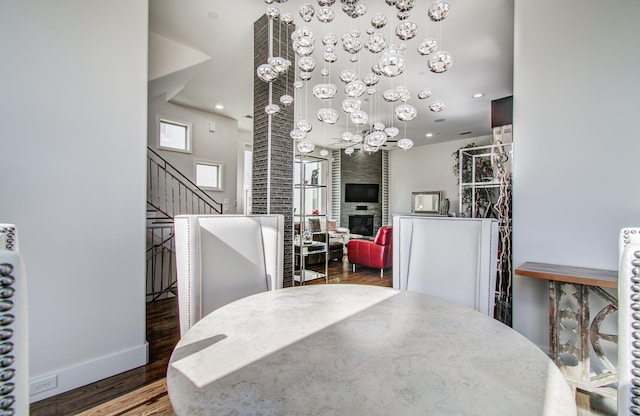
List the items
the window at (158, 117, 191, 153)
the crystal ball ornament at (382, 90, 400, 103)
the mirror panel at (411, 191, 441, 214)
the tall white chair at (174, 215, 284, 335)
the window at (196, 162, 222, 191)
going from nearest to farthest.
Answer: the tall white chair at (174, 215, 284, 335) → the crystal ball ornament at (382, 90, 400, 103) → the window at (158, 117, 191, 153) → the window at (196, 162, 222, 191) → the mirror panel at (411, 191, 441, 214)

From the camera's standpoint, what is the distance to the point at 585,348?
173cm

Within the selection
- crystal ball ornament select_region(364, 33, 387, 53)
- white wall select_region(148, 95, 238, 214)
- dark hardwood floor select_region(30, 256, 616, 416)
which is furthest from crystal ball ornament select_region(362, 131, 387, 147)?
white wall select_region(148, 95, 238, 214)

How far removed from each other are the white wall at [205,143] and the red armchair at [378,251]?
307cm

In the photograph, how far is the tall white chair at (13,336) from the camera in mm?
435

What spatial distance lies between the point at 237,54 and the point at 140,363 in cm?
363

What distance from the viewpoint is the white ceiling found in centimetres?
286

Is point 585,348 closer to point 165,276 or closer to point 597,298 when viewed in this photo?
point 597,298

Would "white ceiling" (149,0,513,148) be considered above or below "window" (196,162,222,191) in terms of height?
above

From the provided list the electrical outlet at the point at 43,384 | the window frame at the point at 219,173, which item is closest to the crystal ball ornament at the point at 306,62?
→ the electrical outlet at the point at 43,384

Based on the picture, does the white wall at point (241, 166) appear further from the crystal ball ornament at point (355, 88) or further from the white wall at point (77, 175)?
the crystal ball ornament at point (355, 88)

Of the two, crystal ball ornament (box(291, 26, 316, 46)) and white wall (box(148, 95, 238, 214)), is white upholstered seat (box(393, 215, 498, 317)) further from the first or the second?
white wall (box(148, 95, 238, 214))

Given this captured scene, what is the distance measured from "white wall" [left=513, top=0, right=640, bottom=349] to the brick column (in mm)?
2221

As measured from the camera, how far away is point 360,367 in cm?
71

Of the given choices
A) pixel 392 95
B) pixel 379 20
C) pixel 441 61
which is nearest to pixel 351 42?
pixel 379 20
